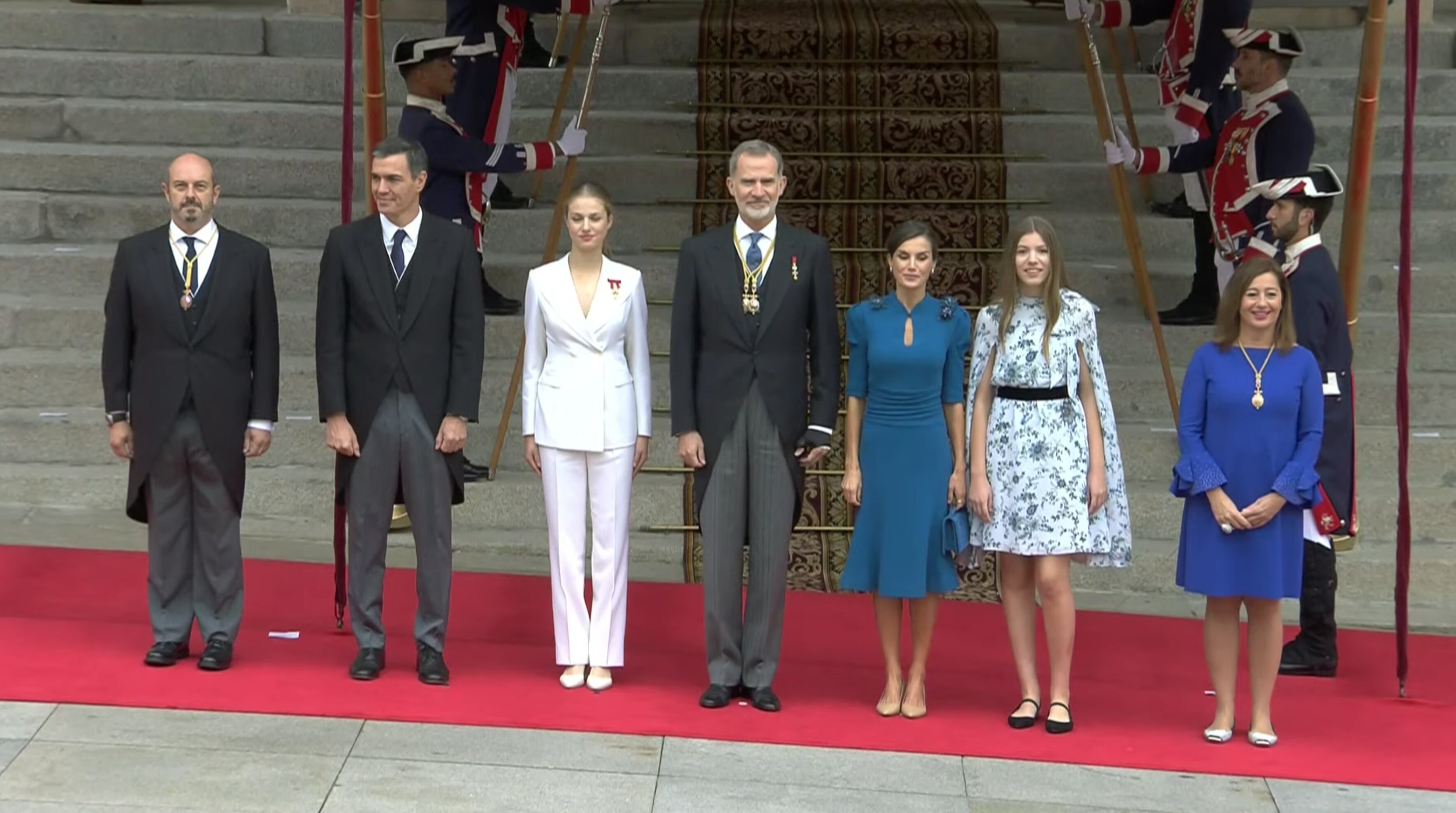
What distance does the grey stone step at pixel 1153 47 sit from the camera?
1049 centimetres

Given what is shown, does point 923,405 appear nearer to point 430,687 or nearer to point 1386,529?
point 430,687

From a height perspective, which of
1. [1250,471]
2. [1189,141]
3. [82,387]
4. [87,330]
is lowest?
[1250,471]

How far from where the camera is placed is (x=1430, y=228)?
30.5 feet

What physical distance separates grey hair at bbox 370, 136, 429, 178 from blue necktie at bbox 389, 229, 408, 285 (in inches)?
6.5

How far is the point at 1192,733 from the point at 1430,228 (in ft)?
14.2

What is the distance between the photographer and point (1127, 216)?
8258mm

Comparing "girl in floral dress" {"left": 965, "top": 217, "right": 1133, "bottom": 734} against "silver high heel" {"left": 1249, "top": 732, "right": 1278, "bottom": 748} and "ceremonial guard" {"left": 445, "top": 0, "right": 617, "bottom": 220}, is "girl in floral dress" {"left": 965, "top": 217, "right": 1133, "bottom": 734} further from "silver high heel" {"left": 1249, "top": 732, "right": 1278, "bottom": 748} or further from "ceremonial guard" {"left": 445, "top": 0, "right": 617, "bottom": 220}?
"ceremonial guard" {"left": 445, "top": 0, "right": 617, "bottom": 220}

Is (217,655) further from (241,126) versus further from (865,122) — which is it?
(865,122)

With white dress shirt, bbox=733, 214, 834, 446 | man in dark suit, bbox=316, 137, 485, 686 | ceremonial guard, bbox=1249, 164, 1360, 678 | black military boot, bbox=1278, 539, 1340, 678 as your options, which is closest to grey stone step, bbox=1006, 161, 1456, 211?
ceremonial guard, bbox=1249, 164, 1360, 678

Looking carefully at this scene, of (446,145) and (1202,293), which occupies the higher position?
(446,145)

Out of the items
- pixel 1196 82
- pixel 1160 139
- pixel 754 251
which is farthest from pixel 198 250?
pixel 1160 139

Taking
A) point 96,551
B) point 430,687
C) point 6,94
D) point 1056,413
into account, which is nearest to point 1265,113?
point 1056,413

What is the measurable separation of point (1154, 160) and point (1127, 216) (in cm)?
34

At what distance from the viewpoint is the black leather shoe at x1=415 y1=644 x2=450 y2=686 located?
588 centimetres
